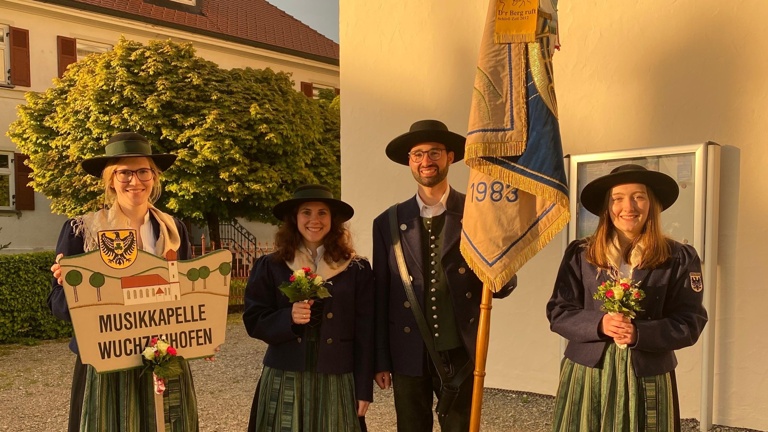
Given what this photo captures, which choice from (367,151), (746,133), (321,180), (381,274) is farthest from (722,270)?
(321,180)

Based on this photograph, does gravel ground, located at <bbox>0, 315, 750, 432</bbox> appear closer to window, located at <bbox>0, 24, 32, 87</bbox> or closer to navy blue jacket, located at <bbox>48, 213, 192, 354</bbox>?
navy blue jacket, located at <bbox>48, 213, 192, 354</bbox>

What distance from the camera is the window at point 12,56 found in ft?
55.5

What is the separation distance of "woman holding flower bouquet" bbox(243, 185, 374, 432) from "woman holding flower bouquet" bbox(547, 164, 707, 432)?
3.31ft

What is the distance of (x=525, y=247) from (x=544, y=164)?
16.7 inches

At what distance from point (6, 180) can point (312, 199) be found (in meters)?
17.2

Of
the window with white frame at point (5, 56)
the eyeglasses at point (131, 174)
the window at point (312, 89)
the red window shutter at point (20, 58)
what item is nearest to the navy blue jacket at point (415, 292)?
the eyeglasses at point (131, 174)

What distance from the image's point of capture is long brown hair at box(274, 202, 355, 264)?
3.21 metres

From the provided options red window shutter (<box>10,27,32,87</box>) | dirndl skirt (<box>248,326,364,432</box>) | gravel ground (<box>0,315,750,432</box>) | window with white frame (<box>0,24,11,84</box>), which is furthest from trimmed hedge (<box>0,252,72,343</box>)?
window with white frame (<box>0,24,11,84</box>)

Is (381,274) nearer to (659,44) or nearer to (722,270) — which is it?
(722,270)

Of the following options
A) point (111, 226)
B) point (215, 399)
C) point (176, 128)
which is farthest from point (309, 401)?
point (176, 128)

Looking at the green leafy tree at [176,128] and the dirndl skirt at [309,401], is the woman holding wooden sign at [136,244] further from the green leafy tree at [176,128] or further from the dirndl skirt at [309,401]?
the green leafy tree at [176,128]

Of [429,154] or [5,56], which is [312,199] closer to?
[429,154]

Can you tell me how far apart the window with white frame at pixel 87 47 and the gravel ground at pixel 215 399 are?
1245cm

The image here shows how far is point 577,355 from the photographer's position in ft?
9.68
